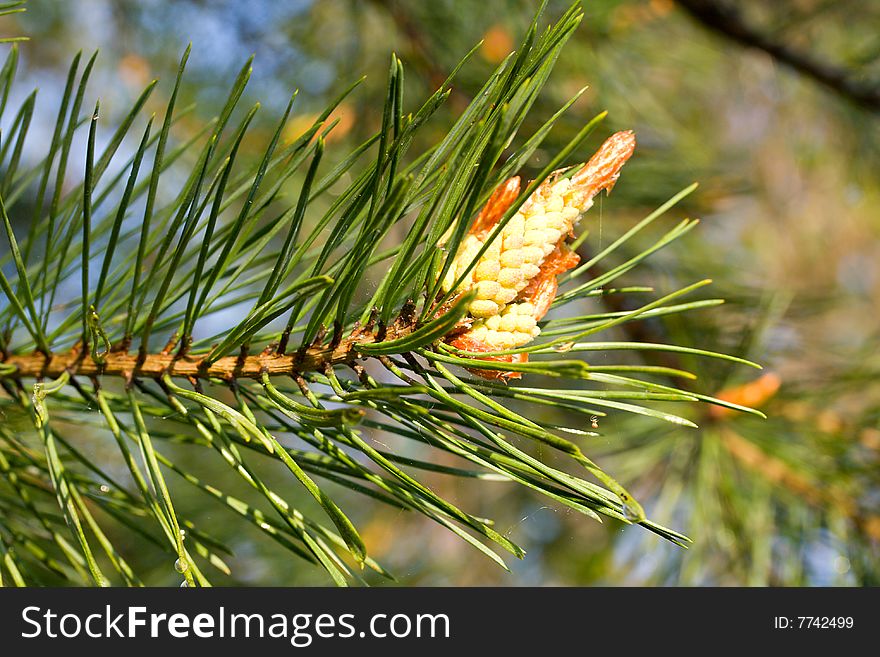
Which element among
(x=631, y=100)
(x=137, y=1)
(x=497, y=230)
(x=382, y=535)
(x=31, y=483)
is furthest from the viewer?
(x=382, y=535)

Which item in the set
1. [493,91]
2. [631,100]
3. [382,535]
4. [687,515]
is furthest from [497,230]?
[382,535]

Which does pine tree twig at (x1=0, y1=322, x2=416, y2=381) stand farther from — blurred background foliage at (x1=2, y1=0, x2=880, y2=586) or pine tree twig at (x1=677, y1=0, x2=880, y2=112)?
pine tree twig at (x1=677, y1=0, x2=880, y2=112)

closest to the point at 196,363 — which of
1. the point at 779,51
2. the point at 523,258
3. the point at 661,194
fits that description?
the point at 523,258

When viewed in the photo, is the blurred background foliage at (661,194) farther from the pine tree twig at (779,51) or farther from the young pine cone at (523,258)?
the young pine cone at (523,258)

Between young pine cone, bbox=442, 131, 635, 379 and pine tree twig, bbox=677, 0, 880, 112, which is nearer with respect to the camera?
young pine cone, bbox=442, 131, 635, 379

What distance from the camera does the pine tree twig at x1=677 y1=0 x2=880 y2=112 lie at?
2.74 feet

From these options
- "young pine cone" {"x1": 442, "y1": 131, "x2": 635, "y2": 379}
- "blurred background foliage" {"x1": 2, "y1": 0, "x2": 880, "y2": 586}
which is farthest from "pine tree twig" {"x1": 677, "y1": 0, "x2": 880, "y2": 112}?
"young pine cone" {"x1": 442, "y1": 131, "x2": 635, "y2": 379}

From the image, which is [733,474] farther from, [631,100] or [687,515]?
[631,100]

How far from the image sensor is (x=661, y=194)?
2.64 feet

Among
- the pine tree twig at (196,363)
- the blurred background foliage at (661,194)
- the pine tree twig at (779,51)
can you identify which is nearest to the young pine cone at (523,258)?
the pine tree twig at (196,363)

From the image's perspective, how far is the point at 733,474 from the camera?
0.69 metres

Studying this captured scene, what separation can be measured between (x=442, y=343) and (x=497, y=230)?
0.19 feet

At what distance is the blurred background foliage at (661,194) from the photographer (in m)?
0.67
